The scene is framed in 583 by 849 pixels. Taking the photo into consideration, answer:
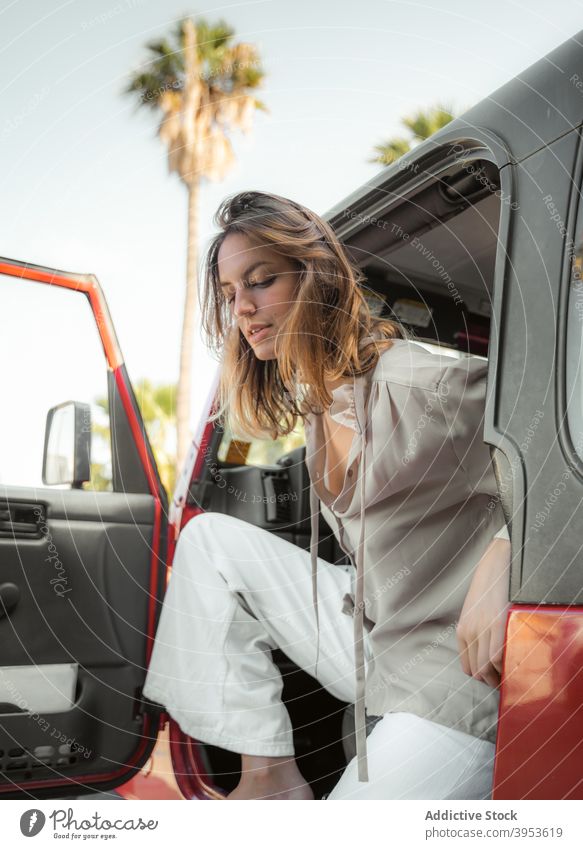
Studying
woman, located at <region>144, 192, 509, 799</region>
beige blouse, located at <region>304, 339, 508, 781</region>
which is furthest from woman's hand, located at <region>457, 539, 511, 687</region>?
beige blouse, located at <region>304, 339, 508, 781</region>

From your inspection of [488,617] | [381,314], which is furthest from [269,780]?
[381,314]

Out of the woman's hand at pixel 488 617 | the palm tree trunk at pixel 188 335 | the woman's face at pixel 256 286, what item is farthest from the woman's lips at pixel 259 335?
the woman's hand at pixel 488 617

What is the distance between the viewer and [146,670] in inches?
59.7

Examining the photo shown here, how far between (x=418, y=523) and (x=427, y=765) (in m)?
0.35

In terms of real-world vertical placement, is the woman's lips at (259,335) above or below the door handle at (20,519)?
above

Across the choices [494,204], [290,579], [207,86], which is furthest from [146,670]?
[207,86]

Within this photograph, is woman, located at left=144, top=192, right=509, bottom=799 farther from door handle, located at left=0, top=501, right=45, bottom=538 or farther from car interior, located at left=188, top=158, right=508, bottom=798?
door handle, located at left=0, top=501, right=45, bottom=538

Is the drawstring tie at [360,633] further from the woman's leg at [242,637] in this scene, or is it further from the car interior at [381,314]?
the car interior at [381,314]

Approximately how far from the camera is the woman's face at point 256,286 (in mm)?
1377

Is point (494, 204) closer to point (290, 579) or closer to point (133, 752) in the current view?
point (290, 579)

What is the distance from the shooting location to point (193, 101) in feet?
5.23

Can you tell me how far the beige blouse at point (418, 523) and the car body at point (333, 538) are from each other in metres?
0.23

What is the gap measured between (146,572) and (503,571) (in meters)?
0.88

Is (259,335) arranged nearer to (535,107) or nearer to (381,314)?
(381,314)
